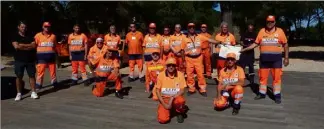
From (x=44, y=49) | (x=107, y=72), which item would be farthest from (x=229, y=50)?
(x=44, y=49)

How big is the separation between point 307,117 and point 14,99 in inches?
249

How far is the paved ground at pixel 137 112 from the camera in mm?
6906

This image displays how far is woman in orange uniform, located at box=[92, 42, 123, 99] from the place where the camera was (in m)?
9.38

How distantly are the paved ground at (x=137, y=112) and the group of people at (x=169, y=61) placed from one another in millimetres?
283

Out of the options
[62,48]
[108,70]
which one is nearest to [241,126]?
[108,70]

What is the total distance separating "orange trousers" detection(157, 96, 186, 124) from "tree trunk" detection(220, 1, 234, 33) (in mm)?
9981

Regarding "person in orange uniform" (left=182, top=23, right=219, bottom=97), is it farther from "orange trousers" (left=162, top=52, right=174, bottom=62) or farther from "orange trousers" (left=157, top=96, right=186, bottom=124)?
"orange trousers" (left=157, top=96, right=186, bottom=124)

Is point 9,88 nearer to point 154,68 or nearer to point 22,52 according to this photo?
Answer: point 22,52

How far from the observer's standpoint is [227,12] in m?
16.8

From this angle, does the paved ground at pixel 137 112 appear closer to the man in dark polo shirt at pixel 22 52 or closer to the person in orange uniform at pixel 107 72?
the person in orange uniform at pixel 107 72

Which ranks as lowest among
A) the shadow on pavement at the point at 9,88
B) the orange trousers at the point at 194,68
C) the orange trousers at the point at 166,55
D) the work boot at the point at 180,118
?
the work boot at the point at 180,118

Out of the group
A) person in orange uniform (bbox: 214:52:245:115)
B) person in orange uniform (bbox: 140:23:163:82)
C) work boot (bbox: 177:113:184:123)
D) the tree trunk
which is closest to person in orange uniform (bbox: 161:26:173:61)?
person in orange uniform (bbox: 140:23:163:82)

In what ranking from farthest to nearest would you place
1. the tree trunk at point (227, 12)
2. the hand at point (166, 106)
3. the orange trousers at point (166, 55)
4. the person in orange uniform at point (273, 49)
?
the tree trunk at point (227, 12) → the orange trousers at point (166, 55) → the person in orange uniform at point (273, 49) → the hand at point (166, 106)

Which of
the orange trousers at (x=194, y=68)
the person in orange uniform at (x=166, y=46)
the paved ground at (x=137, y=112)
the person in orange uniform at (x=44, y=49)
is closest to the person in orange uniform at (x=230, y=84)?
the paved ground at (x=137, y=112)
